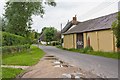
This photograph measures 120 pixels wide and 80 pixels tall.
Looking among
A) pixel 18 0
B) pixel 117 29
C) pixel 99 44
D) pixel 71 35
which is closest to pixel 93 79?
pixel 117 29

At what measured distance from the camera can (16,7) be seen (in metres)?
43.2

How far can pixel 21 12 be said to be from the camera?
43625mm

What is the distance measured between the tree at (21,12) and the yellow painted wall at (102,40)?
8.14 m

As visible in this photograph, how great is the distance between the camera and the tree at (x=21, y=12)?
42.1 m

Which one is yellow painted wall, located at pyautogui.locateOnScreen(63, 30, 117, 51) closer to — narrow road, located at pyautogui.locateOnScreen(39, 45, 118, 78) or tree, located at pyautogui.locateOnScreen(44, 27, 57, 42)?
narrow road, located at pyautogui.locateOnScreen(39, 45, 118, 78)

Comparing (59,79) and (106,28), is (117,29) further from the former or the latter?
(59,79)

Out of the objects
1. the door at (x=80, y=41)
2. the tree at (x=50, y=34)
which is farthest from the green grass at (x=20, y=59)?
the tree at (x=50, y=34)

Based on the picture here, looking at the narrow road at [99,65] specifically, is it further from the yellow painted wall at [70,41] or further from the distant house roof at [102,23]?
the yellow painted wall at [70,41]

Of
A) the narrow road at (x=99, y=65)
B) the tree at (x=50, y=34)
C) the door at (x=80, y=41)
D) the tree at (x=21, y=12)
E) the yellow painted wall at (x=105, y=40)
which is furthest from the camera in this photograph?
the tree at (x=50, y=34)

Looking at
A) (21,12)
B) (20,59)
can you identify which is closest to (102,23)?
(21,12)

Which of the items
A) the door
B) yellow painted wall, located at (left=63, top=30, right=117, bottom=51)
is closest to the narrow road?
yellow painted wall, located at (left=63, top=30, right=117, bottom=51)

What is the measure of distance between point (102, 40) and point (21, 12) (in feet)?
48.8

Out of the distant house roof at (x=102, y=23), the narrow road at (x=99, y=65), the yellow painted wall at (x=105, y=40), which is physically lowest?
the narrow road at (x=99, y=65)

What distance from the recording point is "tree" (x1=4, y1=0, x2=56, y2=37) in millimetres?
42144
